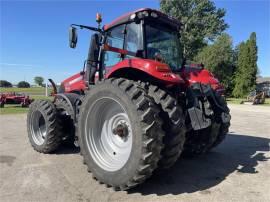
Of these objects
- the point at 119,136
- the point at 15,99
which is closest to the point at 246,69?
the point at 15,99

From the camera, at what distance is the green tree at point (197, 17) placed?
130 feet

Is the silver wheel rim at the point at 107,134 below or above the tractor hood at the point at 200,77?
below

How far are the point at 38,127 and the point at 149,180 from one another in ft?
10.4

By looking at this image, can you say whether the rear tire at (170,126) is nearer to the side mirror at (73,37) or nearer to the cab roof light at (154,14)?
the cab roof light at (154,14)

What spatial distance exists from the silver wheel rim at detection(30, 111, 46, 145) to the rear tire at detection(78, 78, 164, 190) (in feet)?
7.05

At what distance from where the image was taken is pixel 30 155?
17.9 ft

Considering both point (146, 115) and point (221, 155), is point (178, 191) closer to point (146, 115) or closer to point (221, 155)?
point (146, 115)

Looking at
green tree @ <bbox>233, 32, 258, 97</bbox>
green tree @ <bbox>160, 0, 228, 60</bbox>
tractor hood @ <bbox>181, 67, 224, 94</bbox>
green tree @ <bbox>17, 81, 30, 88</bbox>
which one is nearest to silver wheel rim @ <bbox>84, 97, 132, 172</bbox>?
tractor hood @ <bbox>181, 67, 224, 94</bbox>

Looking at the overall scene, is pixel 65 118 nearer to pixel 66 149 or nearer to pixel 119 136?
pixel 66 149

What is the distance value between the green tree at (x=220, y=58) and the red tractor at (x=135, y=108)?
106 ft

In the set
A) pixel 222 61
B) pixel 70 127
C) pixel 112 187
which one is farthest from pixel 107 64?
pixel 222 61

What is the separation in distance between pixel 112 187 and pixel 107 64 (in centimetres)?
240

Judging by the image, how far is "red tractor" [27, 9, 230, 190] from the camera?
3.38 metres

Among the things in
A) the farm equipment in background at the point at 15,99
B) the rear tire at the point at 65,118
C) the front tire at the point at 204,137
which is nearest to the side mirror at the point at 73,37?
the rear tire at the point at 65,118
